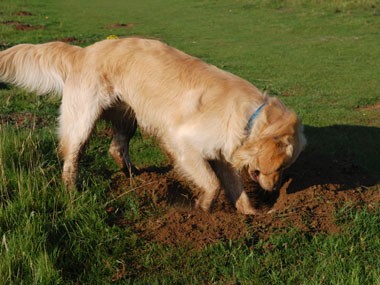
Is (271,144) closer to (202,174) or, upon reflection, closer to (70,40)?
(202,174)

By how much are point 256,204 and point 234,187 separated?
518 mm

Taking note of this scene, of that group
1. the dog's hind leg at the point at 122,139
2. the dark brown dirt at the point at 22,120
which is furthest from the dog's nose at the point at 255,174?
the dark brown dirt at the point at 22,120

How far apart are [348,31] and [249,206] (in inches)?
565

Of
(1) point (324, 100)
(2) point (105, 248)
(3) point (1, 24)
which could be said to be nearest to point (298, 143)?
(2) point (105, 248)

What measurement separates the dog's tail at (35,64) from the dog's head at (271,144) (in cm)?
237

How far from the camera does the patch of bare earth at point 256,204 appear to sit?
13.2ft

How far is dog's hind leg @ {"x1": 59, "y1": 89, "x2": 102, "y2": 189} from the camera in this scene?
500 cm

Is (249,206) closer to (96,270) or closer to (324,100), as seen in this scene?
(96,270)

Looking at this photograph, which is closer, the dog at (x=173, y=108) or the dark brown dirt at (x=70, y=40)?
the dog at (x=173, y=108)

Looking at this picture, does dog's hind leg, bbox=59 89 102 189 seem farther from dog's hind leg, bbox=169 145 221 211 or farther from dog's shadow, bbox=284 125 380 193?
dog's shadow, bbox=284 125 380 193

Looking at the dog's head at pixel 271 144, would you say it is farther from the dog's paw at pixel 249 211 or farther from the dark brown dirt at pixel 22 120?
the dark brown dirt at pixel 22 120

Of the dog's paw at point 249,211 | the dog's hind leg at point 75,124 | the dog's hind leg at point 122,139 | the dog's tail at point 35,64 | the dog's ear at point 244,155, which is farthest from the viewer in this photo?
the dog's hind leg at point 122,139

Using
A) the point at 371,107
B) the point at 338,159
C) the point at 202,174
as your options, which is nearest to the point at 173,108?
the point at 202,174

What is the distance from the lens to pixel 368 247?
12.4 feet
